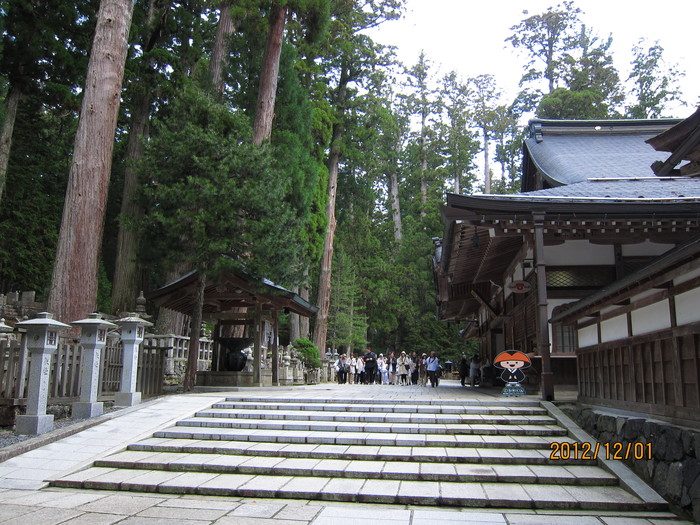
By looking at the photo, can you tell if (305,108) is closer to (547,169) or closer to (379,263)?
(547,169)

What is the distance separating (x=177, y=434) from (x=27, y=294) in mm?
13866

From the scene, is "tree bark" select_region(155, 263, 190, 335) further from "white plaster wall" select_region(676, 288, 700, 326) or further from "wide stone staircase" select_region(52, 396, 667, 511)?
"white plaster wall" select_region(676, 288, 700, 326)

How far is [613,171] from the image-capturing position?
12.7m

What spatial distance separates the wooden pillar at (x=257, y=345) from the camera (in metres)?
12.1

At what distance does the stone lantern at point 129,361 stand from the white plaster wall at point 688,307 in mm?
7671

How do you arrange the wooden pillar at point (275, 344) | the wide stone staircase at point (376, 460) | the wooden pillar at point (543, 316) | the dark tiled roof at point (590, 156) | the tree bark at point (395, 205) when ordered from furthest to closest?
the tree bark at point (395, 205) < the wooden pillar at point (275, 344) < the dark tiled roof at point (590, 156) < the wooden pillar at point (543, 316) < the wide stone staircase at point (376, 460)

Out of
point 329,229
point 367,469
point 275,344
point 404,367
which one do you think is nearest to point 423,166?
point 329,229

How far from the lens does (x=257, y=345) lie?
482 inches

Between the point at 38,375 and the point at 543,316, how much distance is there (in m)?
7.55

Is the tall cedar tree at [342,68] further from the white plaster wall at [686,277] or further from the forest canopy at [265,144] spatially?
the white plaster wall at [686,277]

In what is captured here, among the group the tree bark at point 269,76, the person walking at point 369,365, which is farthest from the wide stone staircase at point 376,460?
the person walking at point 369,365

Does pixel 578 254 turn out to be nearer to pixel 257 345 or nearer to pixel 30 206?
pixel 257 345

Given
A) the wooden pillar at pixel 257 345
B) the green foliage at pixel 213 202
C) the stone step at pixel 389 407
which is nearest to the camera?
the stone step at pixel 389 407

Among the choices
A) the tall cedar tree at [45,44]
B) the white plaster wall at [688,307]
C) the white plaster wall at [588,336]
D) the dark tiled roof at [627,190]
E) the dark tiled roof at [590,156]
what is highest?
the tall cedar tree at [45,44]
